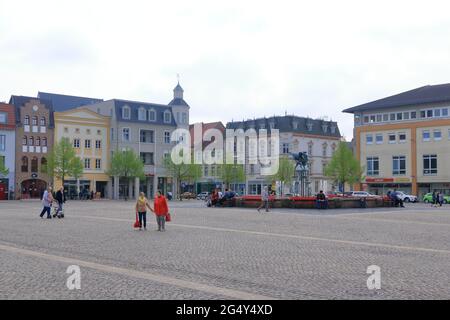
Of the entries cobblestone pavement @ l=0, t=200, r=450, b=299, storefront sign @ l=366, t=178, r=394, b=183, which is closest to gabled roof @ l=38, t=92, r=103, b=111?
storefront sign @ l=366, t=178, r=394, b=183

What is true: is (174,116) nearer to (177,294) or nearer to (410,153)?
(410,153)

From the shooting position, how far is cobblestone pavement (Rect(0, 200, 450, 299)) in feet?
31.6

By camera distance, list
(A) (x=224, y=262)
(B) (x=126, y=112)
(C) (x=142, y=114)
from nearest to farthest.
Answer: (A) (x=224, y=262), (B) (x=126, y=112), (C) (x=142, y=114)

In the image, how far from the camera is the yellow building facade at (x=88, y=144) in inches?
2913

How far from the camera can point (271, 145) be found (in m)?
86.9

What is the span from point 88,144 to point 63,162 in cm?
943

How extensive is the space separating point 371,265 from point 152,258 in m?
4.94

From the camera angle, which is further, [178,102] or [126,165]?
[178,102]

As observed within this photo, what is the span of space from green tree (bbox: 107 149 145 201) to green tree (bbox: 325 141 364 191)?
77.2 ft

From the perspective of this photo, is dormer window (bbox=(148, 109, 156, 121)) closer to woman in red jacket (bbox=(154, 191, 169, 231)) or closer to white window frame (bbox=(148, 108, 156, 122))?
white window frame (bbox=(148, 108, 156, 122))

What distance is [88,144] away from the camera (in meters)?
76.4

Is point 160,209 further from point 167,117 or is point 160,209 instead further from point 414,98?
point 167,117

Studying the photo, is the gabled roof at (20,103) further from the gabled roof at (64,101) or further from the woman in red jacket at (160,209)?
the woman in red jacket at (160,209)

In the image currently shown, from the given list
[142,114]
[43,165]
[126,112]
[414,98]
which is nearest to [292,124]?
[414,98]
